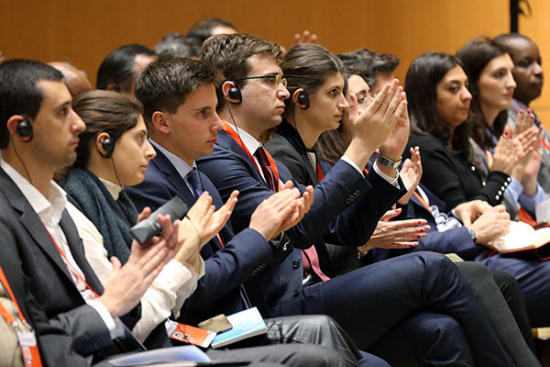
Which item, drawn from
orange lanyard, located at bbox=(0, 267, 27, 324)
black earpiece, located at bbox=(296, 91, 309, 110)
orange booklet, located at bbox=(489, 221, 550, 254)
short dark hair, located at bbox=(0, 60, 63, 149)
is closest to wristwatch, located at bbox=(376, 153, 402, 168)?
black earpiece, located at bbox=(296, 91, 309, 110)

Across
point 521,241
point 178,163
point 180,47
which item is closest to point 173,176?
point 178,163

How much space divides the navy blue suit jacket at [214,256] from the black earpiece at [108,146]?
0.69 ft

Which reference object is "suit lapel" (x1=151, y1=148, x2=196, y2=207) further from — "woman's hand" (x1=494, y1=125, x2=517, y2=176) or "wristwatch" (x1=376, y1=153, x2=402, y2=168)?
"woman's hand" (x1=494, y1=125, x2=517, y2=176)

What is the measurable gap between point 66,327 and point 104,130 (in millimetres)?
667

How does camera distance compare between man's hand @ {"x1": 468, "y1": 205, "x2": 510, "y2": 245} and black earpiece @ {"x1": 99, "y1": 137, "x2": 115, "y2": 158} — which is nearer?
black earpiece @ {"x1": 99, "y1": 137, "x2": 115, "y2": 158}

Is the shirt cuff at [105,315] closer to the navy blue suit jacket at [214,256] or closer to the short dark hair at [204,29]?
the navy blue suit jacket at [214,256]

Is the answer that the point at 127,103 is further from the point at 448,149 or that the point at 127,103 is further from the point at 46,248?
the point at 448,149

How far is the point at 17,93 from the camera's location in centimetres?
185

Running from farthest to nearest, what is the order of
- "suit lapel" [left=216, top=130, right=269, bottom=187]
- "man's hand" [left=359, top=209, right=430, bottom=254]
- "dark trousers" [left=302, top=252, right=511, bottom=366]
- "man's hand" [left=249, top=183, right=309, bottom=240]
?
1. "man's hand" [left=359, top=209, right=430, bottom=254]
2. "suit lapel" [left=216, top=130, right=269, bottom=187]
3. "dark trousers" [left=302, top=252, right=511, bottom=366]
4. "man's hand" [left=249, top=183, right=309, bottom=240]

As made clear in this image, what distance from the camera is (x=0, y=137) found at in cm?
186

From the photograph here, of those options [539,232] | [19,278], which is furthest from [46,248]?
[539,232]

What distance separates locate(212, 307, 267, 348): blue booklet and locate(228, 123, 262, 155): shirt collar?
0.75 meters

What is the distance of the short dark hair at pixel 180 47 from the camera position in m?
4.30

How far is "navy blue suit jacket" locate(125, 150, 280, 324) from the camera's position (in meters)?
2.29
